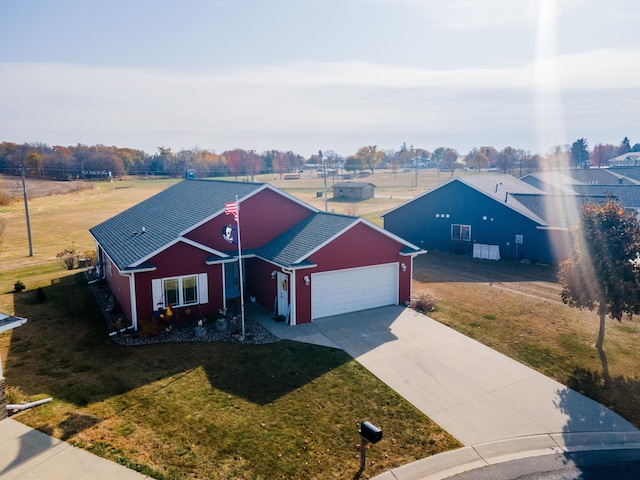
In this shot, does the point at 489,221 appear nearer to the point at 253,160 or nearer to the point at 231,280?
the point at 231,280

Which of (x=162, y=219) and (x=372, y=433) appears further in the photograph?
(x=162, y=219)

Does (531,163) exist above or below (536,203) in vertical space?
above

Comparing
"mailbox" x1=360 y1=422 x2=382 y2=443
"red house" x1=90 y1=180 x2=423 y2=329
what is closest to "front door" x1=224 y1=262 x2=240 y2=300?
"red house" x1=90 y1=180 x2=423 y2=329

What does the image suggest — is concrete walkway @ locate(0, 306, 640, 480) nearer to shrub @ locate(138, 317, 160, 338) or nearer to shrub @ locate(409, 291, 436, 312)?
shrub @ locate(409, 291, 436, 312)

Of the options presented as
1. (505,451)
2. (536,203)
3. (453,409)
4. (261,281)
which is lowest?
(505,451)

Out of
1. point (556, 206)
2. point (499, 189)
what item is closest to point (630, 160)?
point (499, 189)

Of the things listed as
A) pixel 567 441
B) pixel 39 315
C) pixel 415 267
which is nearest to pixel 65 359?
pixel 39 315

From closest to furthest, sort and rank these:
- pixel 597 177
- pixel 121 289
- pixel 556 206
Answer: pixel 121 289, pixel 556 206, pixel 597 177
